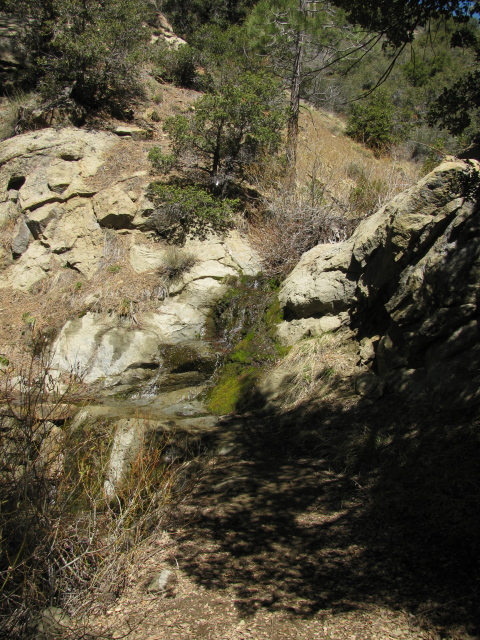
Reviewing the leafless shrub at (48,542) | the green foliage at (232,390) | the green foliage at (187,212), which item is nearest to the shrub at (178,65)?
the green foliage at (187,212)

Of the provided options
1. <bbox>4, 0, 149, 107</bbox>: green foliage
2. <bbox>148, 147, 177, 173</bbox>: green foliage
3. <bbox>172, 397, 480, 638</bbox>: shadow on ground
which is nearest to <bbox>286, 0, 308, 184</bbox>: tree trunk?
<bbox>148, 147, 177, 173</bbox>: green foliage

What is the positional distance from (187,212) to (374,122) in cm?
905

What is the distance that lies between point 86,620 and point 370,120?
17556 mm

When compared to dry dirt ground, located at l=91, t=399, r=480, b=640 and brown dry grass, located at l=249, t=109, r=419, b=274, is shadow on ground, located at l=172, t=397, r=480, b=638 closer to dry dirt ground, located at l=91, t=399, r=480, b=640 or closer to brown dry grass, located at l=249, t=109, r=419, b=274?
dry dirt ground, located at l=91, t=399, r=480, b=640

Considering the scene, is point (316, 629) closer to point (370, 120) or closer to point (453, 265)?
point (453, 265)

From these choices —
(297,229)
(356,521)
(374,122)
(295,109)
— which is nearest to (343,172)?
(297,229)

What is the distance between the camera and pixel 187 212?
10773 millimetres

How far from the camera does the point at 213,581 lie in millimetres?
2963

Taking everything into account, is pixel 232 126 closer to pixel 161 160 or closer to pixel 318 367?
pixel 161 160

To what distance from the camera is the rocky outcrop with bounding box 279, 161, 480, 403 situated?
184 inches

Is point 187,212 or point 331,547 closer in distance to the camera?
point 331,547

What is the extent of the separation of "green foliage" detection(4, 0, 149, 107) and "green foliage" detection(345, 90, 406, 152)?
782 centimetres

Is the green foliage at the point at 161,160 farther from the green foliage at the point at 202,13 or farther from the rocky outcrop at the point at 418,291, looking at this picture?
the green foliage at the point at 202,13

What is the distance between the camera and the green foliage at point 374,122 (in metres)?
15.8
